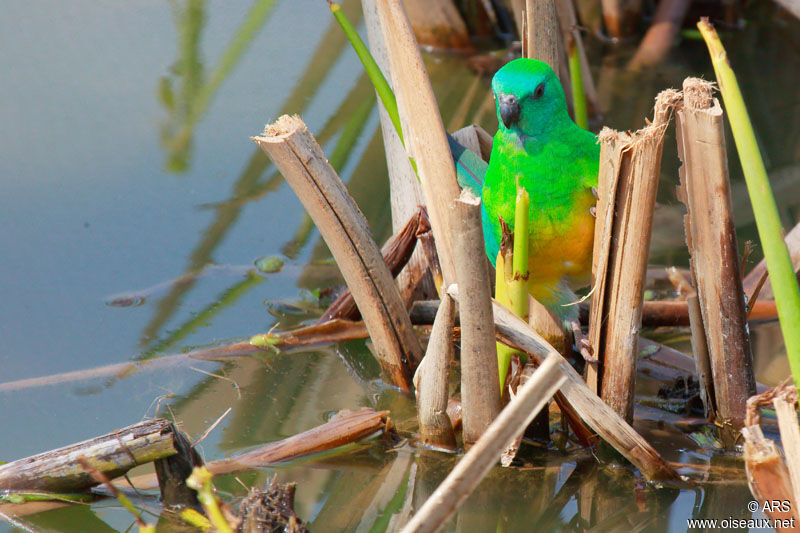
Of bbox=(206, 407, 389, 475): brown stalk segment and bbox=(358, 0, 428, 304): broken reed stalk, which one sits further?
bbox=(358, 0, 428, 304): broken reed stalk

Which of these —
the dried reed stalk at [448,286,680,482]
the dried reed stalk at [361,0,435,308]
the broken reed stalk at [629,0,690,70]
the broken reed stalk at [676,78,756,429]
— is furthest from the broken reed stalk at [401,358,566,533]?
the broken reed stalk at [629,0,690,70]

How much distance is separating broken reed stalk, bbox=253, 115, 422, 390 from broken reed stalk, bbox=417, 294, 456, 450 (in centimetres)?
31

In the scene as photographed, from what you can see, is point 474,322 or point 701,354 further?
point 701,354

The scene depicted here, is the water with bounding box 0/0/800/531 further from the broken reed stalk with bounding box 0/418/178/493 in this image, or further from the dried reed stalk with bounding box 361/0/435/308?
the dried reed stalk with bounding box 361/0/435/308

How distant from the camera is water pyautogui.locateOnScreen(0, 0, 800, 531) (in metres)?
1.85

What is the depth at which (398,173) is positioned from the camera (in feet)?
8.36

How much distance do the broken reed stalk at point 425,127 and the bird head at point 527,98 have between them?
17 cm

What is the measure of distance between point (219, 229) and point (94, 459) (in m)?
1.43

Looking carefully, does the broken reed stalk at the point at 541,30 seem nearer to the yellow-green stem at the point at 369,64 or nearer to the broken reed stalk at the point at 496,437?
the yellow-green stem at the point at 369,64

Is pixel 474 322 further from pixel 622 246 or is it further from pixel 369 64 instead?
pixel 369 64

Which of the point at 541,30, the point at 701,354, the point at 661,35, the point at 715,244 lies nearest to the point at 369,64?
the point at 541,30

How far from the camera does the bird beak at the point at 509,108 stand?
1.92 metres

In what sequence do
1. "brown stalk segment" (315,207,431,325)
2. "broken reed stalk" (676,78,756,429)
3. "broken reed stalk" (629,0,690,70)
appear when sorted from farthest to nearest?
1. "broken reed stalk" (629,0,690,70)
2. "brown stalk segment" (315,207,431,325)
3. "broken reed stalk" (676,78,756,429)

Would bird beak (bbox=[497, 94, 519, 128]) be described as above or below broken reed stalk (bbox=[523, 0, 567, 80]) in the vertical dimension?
below
